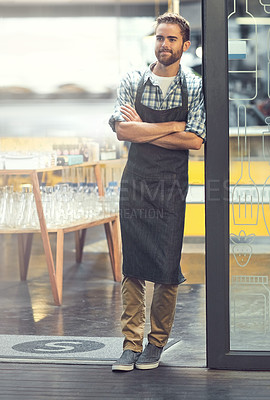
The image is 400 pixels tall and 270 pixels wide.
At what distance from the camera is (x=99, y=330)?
4.74 metres

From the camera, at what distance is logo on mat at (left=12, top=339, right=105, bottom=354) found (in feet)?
13.8

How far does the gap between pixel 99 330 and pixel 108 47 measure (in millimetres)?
4424

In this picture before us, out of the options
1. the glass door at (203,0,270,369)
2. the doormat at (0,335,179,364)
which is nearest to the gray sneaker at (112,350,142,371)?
the doormat at (0,335,179,364)

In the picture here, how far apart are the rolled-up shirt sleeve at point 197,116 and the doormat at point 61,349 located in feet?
3.94

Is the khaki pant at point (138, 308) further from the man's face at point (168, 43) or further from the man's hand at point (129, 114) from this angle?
the man's face at point (168, 43)

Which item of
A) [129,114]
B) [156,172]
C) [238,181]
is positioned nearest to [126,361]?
[156,172]

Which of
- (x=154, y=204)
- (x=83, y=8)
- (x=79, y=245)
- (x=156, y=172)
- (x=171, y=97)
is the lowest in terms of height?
(x=79, y=245)

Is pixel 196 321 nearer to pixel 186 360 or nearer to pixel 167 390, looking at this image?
pixel 186 360

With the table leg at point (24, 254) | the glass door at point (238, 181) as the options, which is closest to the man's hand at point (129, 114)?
the glass door at point (238, 181)

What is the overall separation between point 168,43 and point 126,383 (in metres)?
1.57

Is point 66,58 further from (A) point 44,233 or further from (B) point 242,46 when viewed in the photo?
(B) point 242,46

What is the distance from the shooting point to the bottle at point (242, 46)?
3826 millimetres

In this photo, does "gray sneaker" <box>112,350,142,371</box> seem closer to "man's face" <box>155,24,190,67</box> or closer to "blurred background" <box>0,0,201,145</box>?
"man's face" <box>155,24,190,67</box>

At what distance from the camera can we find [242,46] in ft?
12.6
